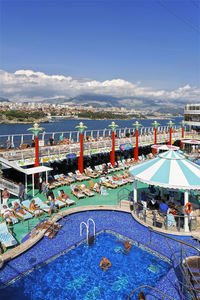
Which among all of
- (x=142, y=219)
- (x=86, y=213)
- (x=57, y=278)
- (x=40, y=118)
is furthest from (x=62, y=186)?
(x=40, y=118)

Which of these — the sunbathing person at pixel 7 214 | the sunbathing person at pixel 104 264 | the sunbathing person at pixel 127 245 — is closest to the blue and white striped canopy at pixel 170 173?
the sunbathing person at pixel 127 245

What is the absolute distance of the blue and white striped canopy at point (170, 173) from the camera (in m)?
10.8

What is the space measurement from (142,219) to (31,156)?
973cm

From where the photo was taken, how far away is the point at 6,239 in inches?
391

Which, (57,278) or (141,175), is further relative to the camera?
(141,175)

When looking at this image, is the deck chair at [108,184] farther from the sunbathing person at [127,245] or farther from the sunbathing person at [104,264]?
the sunbathing person at [104,264]

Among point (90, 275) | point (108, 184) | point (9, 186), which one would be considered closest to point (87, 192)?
point (108, 184)

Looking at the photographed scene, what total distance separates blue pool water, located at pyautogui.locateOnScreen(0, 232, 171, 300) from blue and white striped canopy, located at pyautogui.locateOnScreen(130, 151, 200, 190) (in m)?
3.29

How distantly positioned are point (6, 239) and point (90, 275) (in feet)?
13.3

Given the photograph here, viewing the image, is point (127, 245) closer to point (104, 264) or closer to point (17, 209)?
point (104, 264)

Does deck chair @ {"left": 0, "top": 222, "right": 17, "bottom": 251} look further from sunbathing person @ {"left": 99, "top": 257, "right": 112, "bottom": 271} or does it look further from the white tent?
the white tent

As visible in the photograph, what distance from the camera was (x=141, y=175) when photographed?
472 inches

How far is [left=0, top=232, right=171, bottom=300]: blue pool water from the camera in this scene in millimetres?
7504

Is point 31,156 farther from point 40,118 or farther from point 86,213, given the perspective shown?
point 40,118
